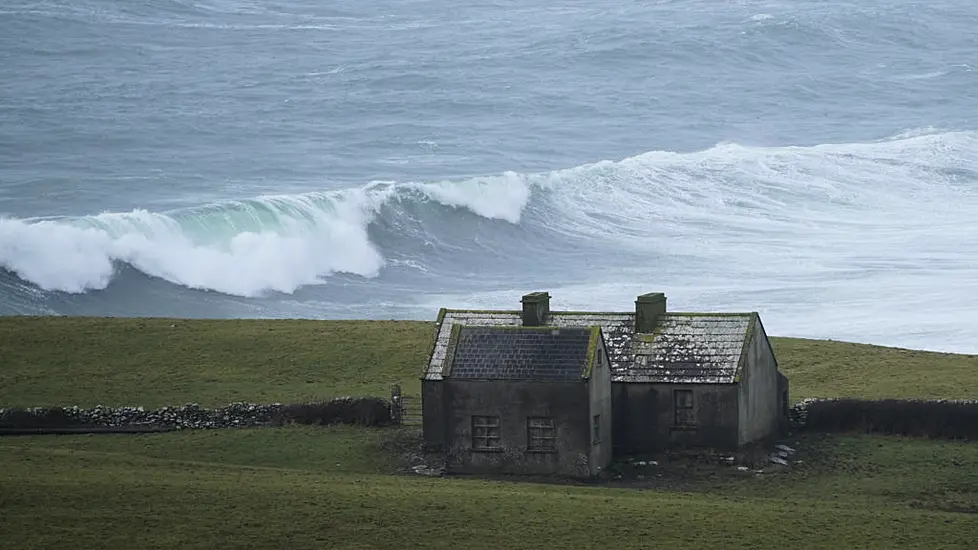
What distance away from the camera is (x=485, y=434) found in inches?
1487

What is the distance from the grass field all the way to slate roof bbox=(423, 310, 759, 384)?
2.42 m

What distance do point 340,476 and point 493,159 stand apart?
2397 inches

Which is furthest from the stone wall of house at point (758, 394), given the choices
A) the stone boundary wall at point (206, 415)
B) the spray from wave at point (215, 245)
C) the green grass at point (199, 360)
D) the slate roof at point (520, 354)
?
the spray from wave at point (215, 245)

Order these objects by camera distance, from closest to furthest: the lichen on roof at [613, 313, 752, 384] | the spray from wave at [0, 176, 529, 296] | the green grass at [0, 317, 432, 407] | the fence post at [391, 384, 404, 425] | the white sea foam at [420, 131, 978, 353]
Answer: the lichen on roof at [613, 313, 752, 384] < the fence post at [391, 384, 404, 425] < the green grass at [0, 317, 432, 407] < the white sea foam at [420, 131, 978, 353] < the spray from wave at [0, 176, 529, 296]

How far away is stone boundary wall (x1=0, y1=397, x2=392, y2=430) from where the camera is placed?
40.4 metres

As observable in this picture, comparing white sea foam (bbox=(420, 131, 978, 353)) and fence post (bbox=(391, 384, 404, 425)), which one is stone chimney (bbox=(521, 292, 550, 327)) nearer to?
fence post (bbox=(391, 384, 404, 425))

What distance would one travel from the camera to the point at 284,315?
215 ft

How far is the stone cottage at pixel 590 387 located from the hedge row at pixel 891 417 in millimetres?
815

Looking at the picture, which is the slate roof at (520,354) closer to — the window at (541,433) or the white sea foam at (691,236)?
A: the window at (541,433)

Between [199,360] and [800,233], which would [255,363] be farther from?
[800,233]

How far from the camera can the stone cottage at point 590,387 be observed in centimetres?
3734

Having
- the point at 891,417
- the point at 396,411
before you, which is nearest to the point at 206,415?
the point at 396,411

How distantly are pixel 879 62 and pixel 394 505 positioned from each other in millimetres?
105197

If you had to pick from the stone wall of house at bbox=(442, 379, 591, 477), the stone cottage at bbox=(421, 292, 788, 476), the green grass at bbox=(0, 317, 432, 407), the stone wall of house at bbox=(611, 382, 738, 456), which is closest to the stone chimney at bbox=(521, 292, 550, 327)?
the stone cottage at bbox=(421, 292, 788, 476)
